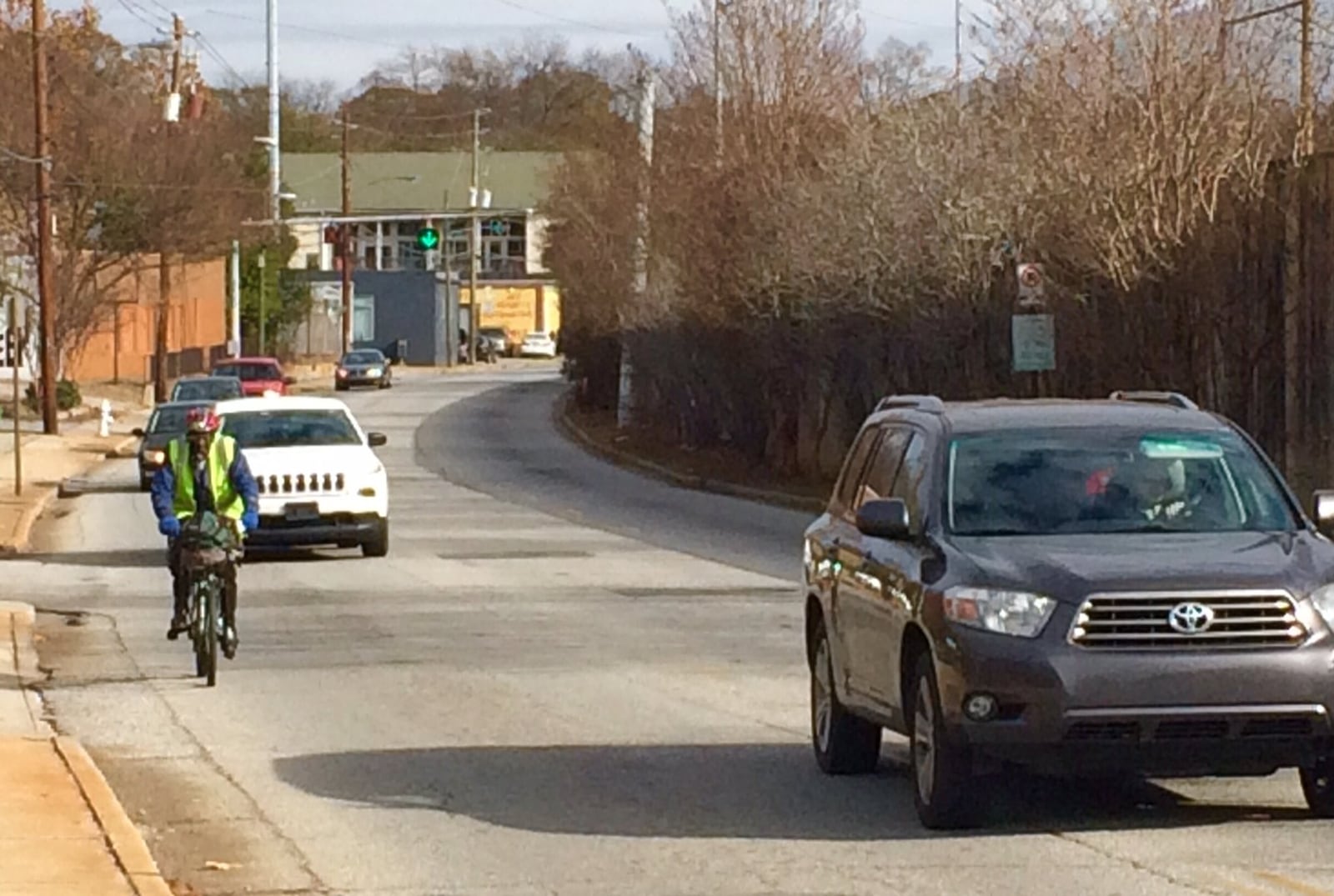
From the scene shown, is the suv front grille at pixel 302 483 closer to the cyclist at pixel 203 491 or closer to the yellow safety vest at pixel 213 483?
the cyclist at pixel 203 491

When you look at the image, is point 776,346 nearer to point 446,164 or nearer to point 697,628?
point 697,628

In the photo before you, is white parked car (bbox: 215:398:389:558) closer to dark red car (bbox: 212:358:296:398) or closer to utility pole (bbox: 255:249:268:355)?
dark red car (bbox: 212:358:296:398)

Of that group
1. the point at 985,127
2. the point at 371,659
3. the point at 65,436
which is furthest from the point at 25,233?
the point at 371,659

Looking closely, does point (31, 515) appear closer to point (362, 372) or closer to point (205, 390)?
point (205, 390)

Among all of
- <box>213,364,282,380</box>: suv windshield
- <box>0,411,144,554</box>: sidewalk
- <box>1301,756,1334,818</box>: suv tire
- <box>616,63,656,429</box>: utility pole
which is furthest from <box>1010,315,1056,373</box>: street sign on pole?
<box>213,364,282,380</box>: suv windshield

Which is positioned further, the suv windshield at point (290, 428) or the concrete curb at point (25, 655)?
the suv windshield at point (290, 428)

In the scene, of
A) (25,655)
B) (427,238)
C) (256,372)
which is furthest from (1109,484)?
(427,238)

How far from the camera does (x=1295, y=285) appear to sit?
26203mm

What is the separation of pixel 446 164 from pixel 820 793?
125801mm

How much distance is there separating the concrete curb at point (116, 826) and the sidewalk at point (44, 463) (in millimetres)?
17220

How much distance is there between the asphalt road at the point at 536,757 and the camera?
9438 mm

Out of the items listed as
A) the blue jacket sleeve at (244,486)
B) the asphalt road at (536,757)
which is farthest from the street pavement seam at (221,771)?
the blue jacket sleeve at (244,486)

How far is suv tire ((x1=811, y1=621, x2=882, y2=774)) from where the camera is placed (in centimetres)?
1164

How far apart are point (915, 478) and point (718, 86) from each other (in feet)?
104
